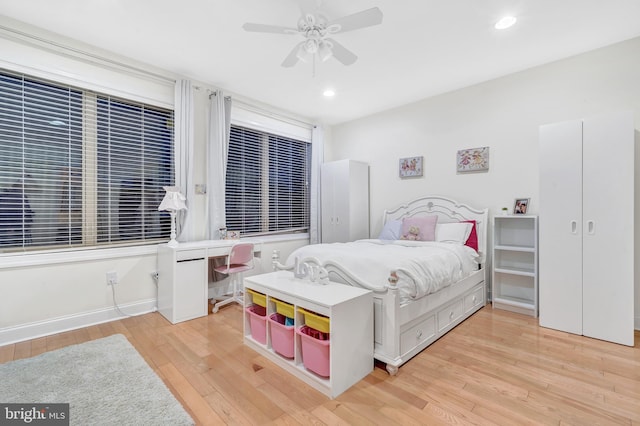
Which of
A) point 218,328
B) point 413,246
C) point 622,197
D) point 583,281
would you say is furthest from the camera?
point 413,246

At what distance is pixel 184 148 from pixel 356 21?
7.79 ft

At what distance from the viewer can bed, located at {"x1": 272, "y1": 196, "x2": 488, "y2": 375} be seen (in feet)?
6.98

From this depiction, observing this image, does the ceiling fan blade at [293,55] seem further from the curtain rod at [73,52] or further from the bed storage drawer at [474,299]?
the bed storage drawer at [474,299]

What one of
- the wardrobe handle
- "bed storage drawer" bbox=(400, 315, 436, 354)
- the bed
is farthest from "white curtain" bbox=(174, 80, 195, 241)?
the wardrobe handle

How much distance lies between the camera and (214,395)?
74.0 inches

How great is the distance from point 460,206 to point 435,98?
5.12 feet

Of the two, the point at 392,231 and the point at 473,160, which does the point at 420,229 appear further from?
the point at 473,160

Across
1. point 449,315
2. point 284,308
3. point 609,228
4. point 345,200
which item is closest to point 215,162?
point 345,200

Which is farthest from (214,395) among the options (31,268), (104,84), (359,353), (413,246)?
(104,84)

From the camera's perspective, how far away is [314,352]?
198 cm

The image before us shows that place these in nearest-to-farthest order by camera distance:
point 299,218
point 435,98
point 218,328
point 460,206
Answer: point 218,328 → point 460,206 → point 435,98 → point 299,218

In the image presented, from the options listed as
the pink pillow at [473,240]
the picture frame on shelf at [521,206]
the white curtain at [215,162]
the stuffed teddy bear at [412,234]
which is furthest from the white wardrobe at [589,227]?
the white curtain at [215,162]

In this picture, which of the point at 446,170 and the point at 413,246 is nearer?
the point at 413,246

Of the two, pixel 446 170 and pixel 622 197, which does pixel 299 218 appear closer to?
pixel 446 170
